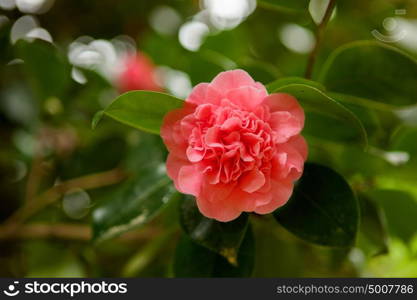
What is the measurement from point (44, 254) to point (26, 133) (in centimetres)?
36

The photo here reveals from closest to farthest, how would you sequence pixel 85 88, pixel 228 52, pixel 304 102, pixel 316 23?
pixel 304 102 < pixel 316 23 < pixel 228 52 < pixel 85 88

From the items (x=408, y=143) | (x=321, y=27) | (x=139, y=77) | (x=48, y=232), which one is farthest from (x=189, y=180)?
(x=139, y=77)

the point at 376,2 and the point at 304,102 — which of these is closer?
the point at 304,102

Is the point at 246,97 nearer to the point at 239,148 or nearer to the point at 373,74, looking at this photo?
the point at 239,148

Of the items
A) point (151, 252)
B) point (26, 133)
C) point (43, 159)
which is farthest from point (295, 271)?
point (26, 133)

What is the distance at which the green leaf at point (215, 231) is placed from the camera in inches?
25.9

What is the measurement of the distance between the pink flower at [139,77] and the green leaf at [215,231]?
761 millimetres

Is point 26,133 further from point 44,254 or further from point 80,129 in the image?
point 44,254

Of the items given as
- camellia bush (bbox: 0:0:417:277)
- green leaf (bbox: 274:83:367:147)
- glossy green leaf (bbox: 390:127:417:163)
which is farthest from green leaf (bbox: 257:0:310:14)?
glossy green leaf (bbox: 390:127:417:163)

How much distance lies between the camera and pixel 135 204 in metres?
0.81

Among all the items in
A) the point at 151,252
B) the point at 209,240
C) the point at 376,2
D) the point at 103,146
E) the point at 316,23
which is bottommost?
the point at 209,240

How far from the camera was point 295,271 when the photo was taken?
3.33 ft

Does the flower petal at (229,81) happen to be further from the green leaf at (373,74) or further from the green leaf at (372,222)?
the green leaf at (372,222)

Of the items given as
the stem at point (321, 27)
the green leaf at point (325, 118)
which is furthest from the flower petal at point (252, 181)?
the stem at point (321, 27)
